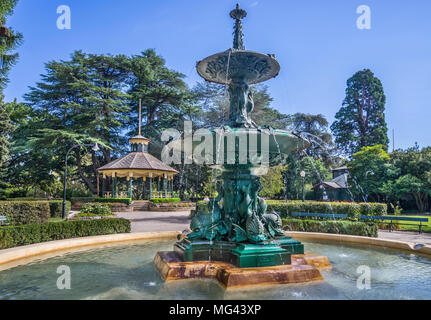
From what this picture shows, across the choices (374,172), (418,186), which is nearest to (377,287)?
(418,186)

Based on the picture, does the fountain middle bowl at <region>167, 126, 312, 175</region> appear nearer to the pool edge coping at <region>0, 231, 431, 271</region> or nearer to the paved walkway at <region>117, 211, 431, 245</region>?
the pool edge coping at <region>0, 231, 431, 271</region>

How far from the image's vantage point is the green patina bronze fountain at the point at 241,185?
560cm

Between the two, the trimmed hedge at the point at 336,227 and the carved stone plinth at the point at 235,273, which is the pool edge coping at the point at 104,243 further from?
the carved stone plinth at the point at 235,273

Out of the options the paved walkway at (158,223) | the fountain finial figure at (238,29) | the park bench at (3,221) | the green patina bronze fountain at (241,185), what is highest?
the fountain finial figure at (238,29)

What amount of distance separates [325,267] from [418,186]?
2589cm

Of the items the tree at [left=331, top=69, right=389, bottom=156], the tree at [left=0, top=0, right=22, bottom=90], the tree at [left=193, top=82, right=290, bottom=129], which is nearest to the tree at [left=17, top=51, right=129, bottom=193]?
the tree at [left=193, top=82, right=290, bottom=129]

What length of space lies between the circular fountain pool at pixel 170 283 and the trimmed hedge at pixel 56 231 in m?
2.06

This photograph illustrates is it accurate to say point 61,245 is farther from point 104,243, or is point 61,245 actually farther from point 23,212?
point 23,212

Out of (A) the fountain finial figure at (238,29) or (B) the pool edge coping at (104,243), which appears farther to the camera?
(A) the fountain finial figure at (238,29)

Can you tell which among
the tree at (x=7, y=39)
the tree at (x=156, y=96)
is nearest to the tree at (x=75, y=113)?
the tree at (x=156, y=96)

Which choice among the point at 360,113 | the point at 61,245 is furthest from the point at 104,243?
the point at 360,113

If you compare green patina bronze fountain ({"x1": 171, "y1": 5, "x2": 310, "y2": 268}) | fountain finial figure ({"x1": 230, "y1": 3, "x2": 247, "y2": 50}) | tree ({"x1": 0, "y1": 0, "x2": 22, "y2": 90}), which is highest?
tree ({"x1": 0, "y1": 0, "x2": 22, "y2": 90})

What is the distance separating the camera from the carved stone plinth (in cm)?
475

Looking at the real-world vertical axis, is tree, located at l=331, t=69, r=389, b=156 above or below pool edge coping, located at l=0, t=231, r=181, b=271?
above
